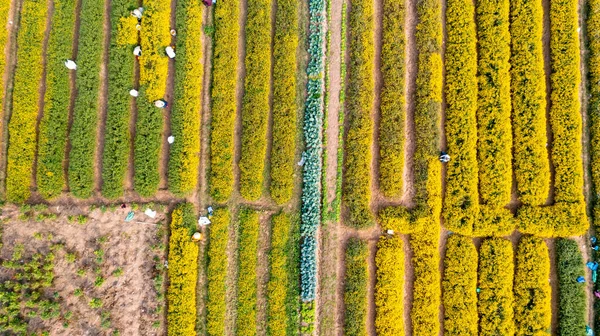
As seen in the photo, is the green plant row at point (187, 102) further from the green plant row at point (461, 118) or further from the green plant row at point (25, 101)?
the green plant row at point (461, 118)

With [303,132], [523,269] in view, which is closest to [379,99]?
[303,132]

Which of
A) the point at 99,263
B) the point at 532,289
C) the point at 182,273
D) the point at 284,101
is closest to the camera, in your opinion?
the point at 532,289

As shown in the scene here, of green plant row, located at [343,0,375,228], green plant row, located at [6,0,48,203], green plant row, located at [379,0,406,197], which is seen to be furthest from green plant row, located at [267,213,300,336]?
green plant row, located at [6,0,48,203]

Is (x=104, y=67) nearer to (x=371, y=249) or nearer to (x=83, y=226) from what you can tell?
(x=83, y=226)

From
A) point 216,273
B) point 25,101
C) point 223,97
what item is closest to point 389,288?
point 216,273

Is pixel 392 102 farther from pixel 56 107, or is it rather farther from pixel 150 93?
pixel 56 107

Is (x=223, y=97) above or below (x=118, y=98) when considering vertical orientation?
above

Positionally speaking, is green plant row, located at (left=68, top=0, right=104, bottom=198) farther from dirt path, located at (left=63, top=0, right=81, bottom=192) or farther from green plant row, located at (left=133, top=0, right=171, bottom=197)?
green plant row, located at (left=133, top=0, right=171, bottom=197)
